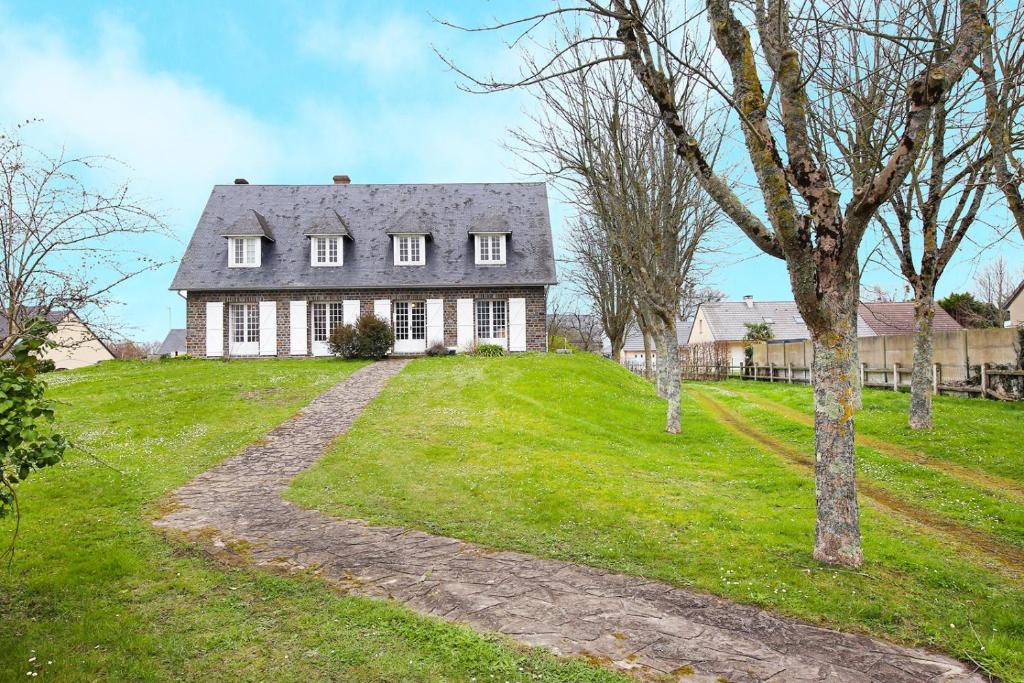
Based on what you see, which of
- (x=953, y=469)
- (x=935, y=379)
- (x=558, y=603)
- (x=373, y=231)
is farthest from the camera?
(x=373, y=231)

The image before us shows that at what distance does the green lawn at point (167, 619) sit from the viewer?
429 cm

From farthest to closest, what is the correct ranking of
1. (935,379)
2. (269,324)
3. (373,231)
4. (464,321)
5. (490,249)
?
(373,231)
(490,249)
(464,321)
(269,324)
(935,379)

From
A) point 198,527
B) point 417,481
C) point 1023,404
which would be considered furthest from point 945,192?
point 198,527

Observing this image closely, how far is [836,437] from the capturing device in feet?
19.7

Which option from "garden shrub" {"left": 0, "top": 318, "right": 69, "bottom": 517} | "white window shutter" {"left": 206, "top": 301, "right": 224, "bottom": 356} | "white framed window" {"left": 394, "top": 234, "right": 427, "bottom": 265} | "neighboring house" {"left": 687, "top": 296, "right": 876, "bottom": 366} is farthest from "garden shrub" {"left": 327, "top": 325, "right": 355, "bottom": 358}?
"neighboring house" {"left": 687, "top": 296, "right": 876, "bottom": 366}

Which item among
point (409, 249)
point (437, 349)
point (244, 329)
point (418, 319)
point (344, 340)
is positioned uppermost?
point (409, 249)

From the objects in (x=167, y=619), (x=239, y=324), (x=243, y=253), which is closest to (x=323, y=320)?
(x=239, y=324)

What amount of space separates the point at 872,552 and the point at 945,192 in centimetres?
937

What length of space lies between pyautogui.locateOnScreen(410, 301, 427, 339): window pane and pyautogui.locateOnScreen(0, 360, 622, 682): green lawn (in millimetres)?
18533

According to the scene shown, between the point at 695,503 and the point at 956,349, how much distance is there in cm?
1776

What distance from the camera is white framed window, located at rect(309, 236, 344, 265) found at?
2812cm

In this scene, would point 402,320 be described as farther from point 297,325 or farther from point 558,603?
point 558,603

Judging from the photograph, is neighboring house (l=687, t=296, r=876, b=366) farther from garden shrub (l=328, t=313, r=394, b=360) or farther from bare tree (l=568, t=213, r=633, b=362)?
garden shrub (l=328, t=313, r=394, b=360)

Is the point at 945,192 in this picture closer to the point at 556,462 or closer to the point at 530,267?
the point at 556,462
